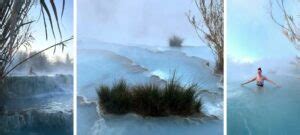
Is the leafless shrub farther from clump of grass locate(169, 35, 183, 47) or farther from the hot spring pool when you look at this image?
the hot spring pool

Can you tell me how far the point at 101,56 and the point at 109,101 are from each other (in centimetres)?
41

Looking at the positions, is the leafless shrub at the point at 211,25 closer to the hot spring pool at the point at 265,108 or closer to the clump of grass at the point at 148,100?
the hot spring pool at the point at 265,108

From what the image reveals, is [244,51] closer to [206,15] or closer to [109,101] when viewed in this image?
[206,15]

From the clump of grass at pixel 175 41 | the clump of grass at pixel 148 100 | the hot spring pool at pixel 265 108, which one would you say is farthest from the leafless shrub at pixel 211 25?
the clump of grass at pixel 148 100

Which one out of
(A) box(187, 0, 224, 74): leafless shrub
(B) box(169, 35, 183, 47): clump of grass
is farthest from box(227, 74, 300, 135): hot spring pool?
(B) box(169, 35, 183, 47): clump of grass

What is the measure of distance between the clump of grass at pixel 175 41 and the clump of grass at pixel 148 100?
36 centimetres

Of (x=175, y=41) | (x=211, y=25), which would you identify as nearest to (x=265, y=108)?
(x=211, y=25)

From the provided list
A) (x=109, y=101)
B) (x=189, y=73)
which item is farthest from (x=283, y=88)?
(x=109, y=101)

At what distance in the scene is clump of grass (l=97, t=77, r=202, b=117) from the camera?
3988 millimetres

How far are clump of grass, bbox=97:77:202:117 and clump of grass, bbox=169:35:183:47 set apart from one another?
1.18 ft

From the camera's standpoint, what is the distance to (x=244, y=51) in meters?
4.21

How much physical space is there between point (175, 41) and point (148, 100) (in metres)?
0.60

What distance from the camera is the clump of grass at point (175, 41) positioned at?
4.16m

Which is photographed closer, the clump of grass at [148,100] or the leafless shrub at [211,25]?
the clump of grass at [148,100]
